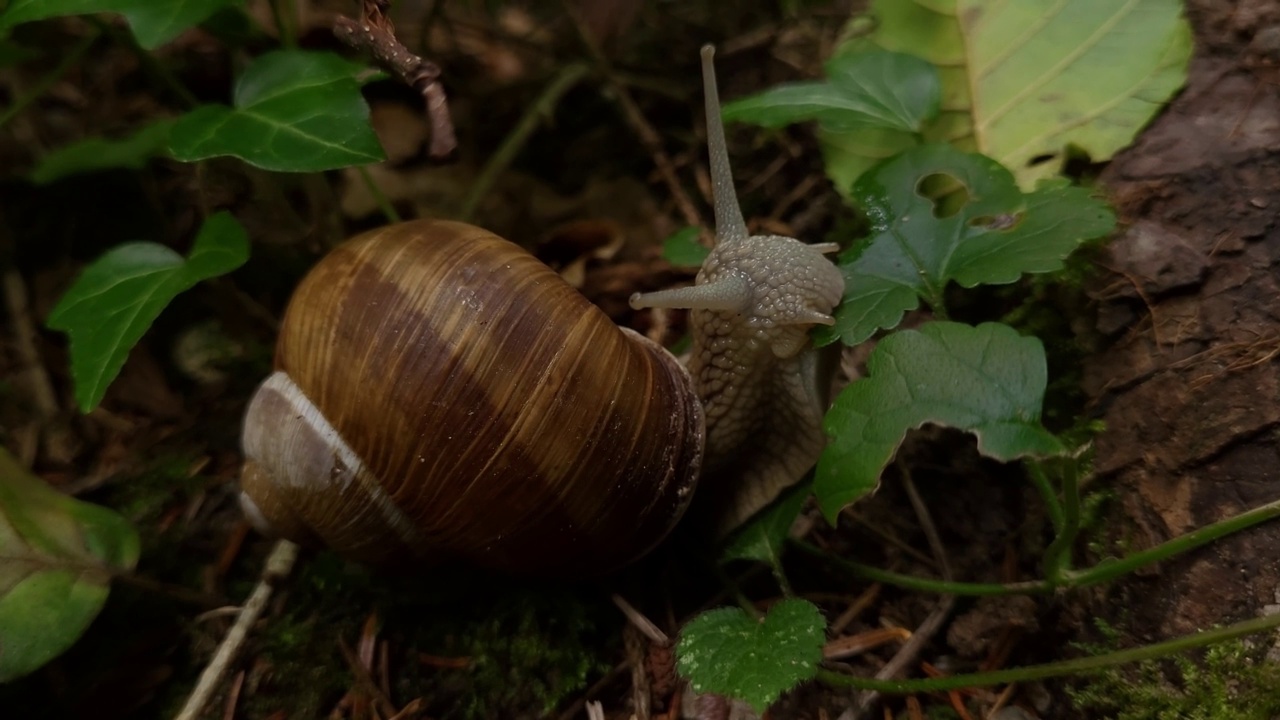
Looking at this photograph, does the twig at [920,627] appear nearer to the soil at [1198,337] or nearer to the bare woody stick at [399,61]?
the soil at [1198,337]

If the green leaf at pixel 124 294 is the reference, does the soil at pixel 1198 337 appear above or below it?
below

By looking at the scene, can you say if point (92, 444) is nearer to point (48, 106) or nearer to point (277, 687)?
point (277, 687)

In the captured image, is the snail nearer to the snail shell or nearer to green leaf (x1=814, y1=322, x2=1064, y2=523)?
the snail shell

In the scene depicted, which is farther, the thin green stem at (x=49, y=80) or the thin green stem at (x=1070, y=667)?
the thin green stem at (x=49, y=80)

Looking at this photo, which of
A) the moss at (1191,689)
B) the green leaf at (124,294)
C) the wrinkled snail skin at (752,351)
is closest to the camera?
the moss at (1191,689)

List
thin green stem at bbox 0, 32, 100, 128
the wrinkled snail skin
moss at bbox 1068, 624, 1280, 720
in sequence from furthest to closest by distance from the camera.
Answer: thin green stem at bbox 0, 32, 100, 128 < the wrinkled snail skin < moss at bbox 1068, 624, 1280, 720

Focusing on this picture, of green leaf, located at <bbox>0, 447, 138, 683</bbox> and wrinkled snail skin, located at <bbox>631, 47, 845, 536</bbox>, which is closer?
green leaf, located at <bbox>0, 447, 138, 683</bbox>

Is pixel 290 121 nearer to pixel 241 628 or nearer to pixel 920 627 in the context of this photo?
pixel 241 628

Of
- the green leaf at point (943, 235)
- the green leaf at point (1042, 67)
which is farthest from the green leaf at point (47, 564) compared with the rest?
the green leaf at point (1042, 67)

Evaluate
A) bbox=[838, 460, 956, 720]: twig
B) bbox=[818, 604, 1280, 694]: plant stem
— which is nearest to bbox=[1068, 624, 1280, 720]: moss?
bbox=[818, 604, 1280, 694]: plant stem
